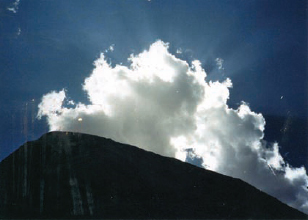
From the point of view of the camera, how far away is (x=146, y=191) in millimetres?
20844

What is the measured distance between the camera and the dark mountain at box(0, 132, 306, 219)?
18.6 metres

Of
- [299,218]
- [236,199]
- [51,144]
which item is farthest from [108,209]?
[299,218]

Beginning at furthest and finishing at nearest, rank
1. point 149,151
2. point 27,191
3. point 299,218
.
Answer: point 149,151 → point 299,218 → point 27,191

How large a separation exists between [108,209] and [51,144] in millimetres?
9221

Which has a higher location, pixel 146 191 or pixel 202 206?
pixel 146 191

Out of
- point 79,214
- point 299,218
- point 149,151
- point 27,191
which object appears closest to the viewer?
point 79,214

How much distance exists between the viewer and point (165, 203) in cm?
2028

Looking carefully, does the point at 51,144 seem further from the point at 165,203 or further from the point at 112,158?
the point at 165,203

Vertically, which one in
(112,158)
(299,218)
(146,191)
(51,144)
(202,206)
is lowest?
(299,218)

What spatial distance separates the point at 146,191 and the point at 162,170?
362 centimetres

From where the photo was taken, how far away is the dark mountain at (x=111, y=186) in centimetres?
1861

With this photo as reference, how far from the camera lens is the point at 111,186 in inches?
790

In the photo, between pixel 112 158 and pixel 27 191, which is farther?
pixel 112 158

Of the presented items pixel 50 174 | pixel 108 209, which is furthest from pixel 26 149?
pixel 108 209
